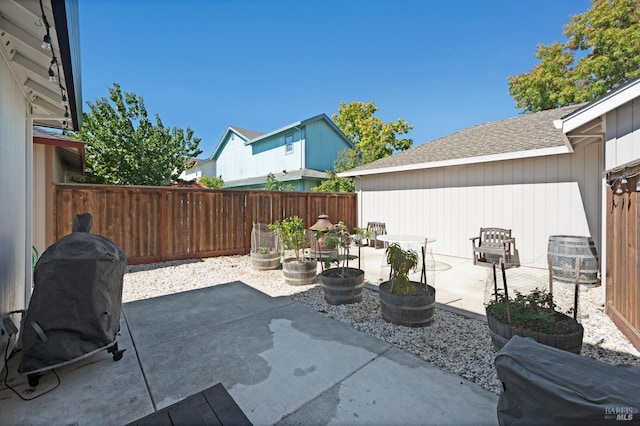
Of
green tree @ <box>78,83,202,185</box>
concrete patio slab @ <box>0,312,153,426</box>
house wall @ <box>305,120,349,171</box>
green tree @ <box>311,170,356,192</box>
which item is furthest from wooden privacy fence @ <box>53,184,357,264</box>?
house wall @ <box>305,120,349,171</box>

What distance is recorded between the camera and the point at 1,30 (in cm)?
219

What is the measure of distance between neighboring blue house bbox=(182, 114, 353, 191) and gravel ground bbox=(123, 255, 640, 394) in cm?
935

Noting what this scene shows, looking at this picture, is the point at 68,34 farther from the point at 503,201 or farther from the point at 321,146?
the point at 321,146

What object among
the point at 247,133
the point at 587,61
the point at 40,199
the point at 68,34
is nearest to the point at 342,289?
the point at 68,34

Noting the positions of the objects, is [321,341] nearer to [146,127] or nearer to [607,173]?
[607,173]

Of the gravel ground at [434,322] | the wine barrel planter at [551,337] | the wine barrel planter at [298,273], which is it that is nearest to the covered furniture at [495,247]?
the gravel ground at [434,322]

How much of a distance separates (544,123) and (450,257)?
15.3 ft

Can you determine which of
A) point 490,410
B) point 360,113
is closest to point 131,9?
point 490,410

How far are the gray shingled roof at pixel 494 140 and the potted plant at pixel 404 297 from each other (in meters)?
4.89

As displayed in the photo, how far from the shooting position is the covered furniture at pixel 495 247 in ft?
20.9

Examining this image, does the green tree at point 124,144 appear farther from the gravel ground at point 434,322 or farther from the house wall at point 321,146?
the house wall at point 321,146

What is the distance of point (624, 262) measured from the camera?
3164 mm

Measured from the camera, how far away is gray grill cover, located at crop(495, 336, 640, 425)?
1.13m

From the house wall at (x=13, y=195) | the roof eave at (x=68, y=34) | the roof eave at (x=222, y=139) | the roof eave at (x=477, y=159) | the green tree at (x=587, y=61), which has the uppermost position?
the green tree at (x=587, y=61)
